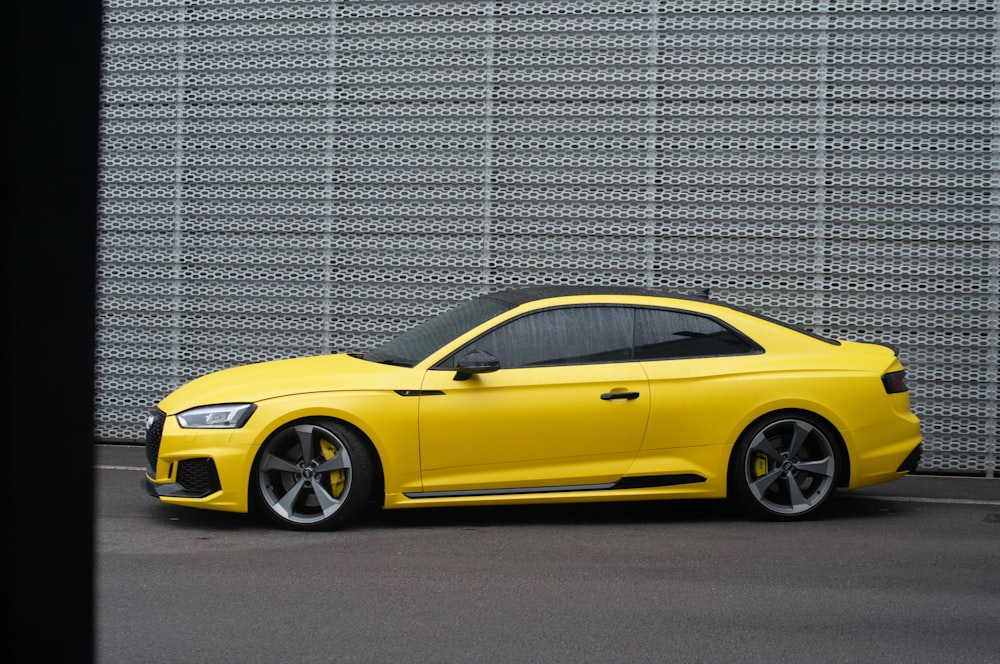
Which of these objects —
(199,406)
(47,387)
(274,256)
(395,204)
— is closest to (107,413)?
(274,256)

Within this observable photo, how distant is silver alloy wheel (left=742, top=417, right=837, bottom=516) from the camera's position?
264 inches

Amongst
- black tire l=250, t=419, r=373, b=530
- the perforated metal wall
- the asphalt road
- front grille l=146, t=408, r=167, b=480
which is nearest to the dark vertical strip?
the asphalt road

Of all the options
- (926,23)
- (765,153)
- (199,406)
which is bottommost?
(199,406)

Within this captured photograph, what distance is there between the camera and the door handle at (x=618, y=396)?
21.5ft

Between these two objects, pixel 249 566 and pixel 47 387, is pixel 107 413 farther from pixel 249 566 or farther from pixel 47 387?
pixel 47 387

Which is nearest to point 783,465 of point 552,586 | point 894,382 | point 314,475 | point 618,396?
point 894,382

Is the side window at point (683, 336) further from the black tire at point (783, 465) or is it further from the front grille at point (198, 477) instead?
the front grille at point (198, 477)

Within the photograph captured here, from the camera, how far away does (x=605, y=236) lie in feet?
32.3

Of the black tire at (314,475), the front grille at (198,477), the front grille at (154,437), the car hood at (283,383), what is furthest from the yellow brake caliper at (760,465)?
the front grille at (154,437)

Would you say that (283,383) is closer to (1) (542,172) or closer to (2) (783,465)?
(2) (783,465)

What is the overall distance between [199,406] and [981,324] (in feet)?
21.4

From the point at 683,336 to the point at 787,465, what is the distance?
997 mm

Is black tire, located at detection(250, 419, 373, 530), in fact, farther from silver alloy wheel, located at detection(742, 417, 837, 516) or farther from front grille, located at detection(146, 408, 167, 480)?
silver alloy wheel, located at detection(742, 417, 837, 516)

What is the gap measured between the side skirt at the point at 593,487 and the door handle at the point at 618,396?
473 millimetres
